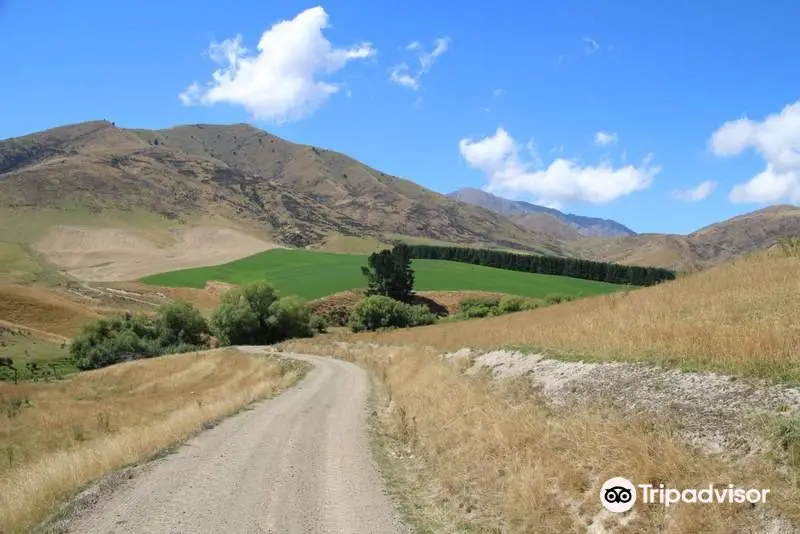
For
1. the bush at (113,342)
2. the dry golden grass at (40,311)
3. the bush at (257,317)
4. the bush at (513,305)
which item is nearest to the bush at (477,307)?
the bush at (513,305)

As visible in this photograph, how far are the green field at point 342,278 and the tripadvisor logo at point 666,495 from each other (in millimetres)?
103507

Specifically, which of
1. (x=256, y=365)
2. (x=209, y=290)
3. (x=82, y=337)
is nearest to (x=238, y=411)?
(x=256, y=365)

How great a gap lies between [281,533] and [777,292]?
1518 cm

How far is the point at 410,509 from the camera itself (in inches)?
423

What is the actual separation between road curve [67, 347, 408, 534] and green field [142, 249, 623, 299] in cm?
9661

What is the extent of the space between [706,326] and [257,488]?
1048cm

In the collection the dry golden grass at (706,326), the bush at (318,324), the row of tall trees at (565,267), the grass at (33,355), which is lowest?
the grass at (33,355)

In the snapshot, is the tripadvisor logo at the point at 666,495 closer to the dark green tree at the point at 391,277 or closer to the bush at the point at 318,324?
the bush at the point at 318,324

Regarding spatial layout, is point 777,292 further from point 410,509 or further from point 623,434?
point 410,509

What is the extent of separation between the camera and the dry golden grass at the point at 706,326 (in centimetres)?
998

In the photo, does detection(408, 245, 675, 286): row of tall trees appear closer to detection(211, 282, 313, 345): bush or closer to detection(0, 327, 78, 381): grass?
detection(211, 282, 313, 345): bush

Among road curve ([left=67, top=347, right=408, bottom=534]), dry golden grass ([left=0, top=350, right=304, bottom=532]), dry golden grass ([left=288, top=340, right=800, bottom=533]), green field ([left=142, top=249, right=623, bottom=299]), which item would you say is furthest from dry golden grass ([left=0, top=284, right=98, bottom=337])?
dry golden grass ([left=288, top=340, right=800, bottom=533])

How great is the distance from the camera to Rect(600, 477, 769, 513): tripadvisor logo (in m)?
6.73

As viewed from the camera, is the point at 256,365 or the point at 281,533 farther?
the point at 256,365
